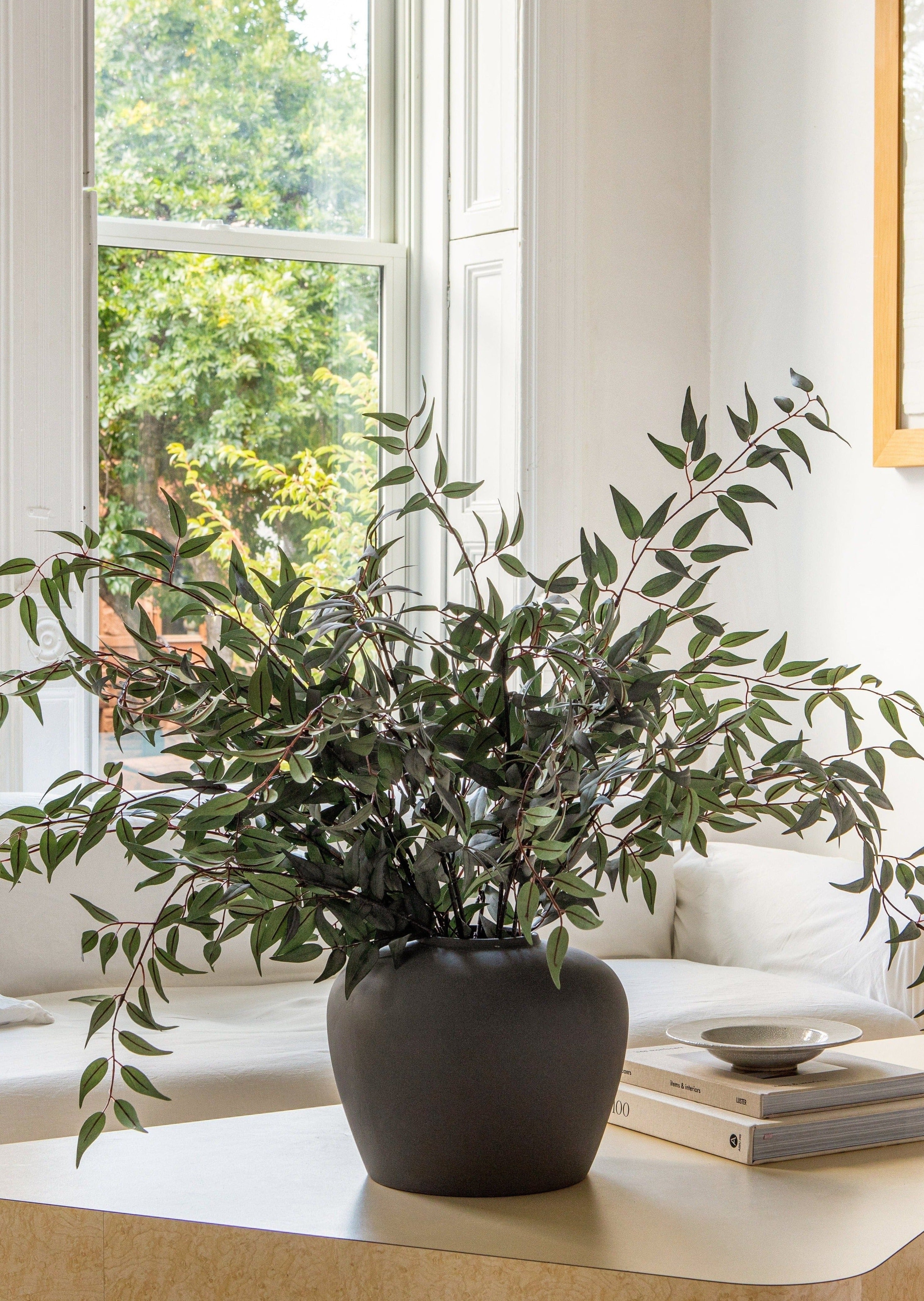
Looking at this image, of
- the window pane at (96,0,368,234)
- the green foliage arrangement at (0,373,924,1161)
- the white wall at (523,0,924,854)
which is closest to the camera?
the green foliage arrangement at (0,373,924,1161)

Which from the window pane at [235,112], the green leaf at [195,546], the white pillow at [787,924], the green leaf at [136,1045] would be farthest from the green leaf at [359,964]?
the window pane at [235,112]

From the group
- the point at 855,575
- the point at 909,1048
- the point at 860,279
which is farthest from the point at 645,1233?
the point at 860,279

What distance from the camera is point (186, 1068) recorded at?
7.32ft

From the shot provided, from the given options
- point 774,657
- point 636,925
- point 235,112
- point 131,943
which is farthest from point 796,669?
point 235,112

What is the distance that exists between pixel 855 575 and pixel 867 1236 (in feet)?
7.55

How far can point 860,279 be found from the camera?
3.19 m

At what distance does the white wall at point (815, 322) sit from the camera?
3.09 meters

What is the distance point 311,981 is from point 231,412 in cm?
150

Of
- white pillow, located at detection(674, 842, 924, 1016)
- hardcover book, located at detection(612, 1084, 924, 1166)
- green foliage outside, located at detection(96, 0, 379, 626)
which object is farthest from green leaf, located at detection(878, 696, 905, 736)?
green foliage outside, located at detection(96, 0, 379, 626)

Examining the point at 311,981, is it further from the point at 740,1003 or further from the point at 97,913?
the point at 97,913

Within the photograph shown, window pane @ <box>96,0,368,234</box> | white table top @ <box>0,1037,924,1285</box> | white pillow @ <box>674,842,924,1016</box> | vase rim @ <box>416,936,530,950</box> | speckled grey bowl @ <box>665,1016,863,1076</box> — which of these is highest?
window pane @ <box>96,0,368,234</box>

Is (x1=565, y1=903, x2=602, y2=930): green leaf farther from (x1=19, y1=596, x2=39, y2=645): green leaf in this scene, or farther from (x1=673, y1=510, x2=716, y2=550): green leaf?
(x1=19, y1=596, x2=39, y2=645): green leaf

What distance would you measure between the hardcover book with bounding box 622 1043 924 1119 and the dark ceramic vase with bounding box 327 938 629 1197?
19cm

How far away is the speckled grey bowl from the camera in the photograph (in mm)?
1285
